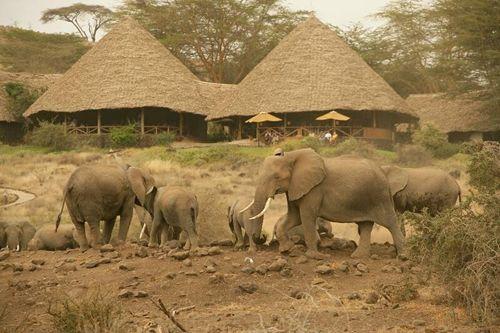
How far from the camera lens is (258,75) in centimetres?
3606

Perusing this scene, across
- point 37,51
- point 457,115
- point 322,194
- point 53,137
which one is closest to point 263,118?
point 53,137

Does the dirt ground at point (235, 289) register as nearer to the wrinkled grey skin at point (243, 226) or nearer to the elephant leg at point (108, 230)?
the wrinkled grey skin at point (243, 226)

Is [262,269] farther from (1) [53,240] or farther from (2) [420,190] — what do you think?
(1) [53,240]

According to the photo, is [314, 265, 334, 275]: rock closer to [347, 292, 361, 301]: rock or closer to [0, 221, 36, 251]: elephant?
[347, 292, 361, 301]: rock

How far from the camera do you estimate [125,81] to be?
35344mm

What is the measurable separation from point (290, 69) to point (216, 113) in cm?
361

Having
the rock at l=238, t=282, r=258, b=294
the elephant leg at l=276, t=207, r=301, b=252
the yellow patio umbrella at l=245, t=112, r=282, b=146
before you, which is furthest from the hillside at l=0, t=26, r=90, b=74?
the rock at l=238, t=282, r=258, b=294

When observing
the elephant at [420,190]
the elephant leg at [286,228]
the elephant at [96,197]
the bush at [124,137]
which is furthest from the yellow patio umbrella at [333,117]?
the elephant leg at [286,228]

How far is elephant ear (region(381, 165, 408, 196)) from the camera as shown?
492 inches

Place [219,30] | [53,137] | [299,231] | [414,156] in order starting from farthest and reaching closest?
[219,30] < [53,137] < [414,156] < [299,231]

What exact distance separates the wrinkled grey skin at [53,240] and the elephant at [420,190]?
5.13 metres

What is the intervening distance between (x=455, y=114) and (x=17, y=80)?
20.7 meters

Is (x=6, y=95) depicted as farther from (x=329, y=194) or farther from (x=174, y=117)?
(x=329, y=194)

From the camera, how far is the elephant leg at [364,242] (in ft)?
33.8
